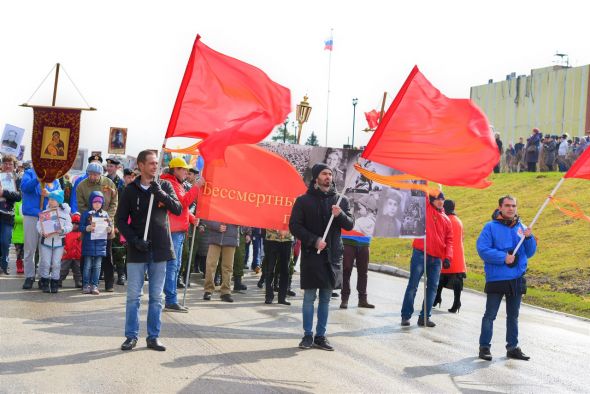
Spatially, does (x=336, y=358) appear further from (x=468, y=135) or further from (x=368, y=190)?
(x=368, y=190)

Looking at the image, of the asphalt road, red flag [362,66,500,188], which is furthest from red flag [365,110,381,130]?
red flag [362,66,500,188]

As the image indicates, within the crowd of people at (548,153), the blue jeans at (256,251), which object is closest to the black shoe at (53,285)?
the blue jeans at (256,251)

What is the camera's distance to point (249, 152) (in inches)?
486

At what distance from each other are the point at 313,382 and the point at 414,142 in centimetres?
342

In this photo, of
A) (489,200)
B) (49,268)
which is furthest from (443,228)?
(489,200)

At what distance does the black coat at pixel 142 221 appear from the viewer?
9.07 meters

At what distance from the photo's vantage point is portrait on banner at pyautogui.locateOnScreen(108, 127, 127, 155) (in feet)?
86.0

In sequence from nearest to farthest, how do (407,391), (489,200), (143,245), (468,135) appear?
1. (407,391)
2. (143,245)
3. (468,135)
4. (489,200)

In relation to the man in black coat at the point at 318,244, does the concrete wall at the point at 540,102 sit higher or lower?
higher

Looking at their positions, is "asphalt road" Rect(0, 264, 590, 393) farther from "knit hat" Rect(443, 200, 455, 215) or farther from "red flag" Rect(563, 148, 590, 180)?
"red flag" Rect(563, 148, 590, 180)

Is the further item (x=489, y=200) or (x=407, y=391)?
(x=489, y=200)

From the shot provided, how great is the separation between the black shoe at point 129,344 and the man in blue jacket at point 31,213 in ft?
16.6

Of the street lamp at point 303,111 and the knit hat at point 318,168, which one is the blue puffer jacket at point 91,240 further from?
the street lamp at point 303,111

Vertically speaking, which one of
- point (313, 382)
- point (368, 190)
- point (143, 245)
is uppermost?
point (368, 190)
